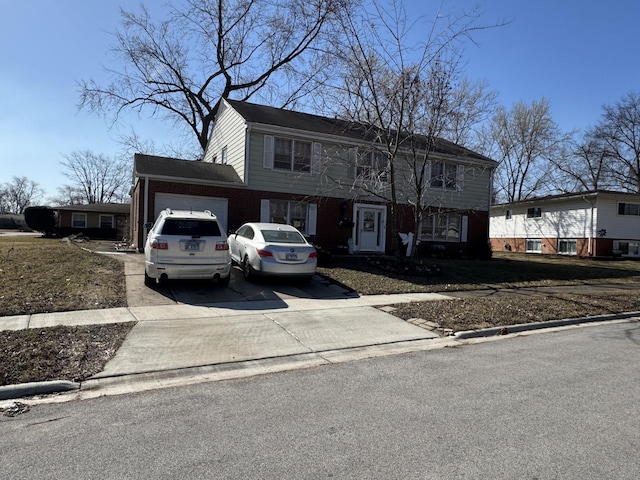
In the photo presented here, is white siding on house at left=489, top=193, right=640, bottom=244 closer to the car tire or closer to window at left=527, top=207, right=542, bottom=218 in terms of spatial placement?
window at left=527, top=207, right=542, bottom=218

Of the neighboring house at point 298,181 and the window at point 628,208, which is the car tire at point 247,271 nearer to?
the neighboring house at point 298,181

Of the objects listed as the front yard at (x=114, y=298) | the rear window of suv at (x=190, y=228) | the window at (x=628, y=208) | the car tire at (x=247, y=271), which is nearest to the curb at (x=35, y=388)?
the front yard at (x=114, y=298)

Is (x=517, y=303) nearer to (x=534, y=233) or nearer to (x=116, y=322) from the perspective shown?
(x=116, y=322)

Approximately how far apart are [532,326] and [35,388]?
26.3 ft

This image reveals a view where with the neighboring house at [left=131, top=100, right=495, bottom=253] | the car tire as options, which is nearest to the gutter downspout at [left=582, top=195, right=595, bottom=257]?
the neighboring house at [left=131, top=100, right=495, bottom=253]

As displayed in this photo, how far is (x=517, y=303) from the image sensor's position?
32.9ft

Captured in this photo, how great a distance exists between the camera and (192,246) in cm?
980

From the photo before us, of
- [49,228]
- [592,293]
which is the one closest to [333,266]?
[592,293]

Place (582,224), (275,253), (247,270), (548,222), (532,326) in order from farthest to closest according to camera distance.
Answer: (548,222) → (582,224) → (247,270) → (275,253) → (532,326)

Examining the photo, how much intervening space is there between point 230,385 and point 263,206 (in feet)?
44.5

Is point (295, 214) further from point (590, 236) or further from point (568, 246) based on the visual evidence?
point (568, 246)

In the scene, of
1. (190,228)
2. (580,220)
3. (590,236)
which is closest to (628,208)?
(580,220)

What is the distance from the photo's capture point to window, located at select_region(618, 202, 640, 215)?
2673cm

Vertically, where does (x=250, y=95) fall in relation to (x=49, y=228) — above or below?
above
